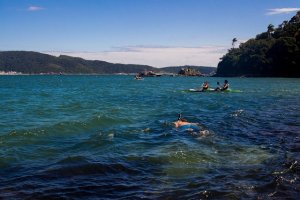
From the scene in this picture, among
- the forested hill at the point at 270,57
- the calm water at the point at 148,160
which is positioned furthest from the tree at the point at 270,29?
the calm water at the point at 148,160

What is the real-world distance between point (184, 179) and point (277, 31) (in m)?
171

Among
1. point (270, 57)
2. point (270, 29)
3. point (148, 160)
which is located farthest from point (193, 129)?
point (270, 29)

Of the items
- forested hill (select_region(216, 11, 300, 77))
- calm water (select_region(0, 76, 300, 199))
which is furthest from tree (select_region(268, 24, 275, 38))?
calm water (select_region(0, 76, 300, 199))

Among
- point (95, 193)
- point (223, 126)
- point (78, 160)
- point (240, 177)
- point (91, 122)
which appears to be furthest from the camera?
point (91, 122)

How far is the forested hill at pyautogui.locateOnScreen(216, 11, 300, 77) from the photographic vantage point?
5005 inches

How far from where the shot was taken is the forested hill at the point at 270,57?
127m

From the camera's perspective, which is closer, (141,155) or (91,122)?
(141,155)

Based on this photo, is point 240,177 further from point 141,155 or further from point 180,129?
point 180,129

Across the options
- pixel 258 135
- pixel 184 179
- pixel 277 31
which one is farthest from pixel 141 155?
pixel 277 31

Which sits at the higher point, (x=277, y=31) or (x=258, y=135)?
(x=277, y=31)

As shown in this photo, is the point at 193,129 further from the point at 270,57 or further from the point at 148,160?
the point at 270,57

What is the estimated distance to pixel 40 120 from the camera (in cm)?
2402

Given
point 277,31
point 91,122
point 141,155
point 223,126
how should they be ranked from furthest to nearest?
point 277,31 < point 91,122 < point 223,126 < point 141,155

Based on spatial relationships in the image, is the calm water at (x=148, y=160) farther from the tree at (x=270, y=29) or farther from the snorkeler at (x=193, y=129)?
the tree at (x=270, y=29)
